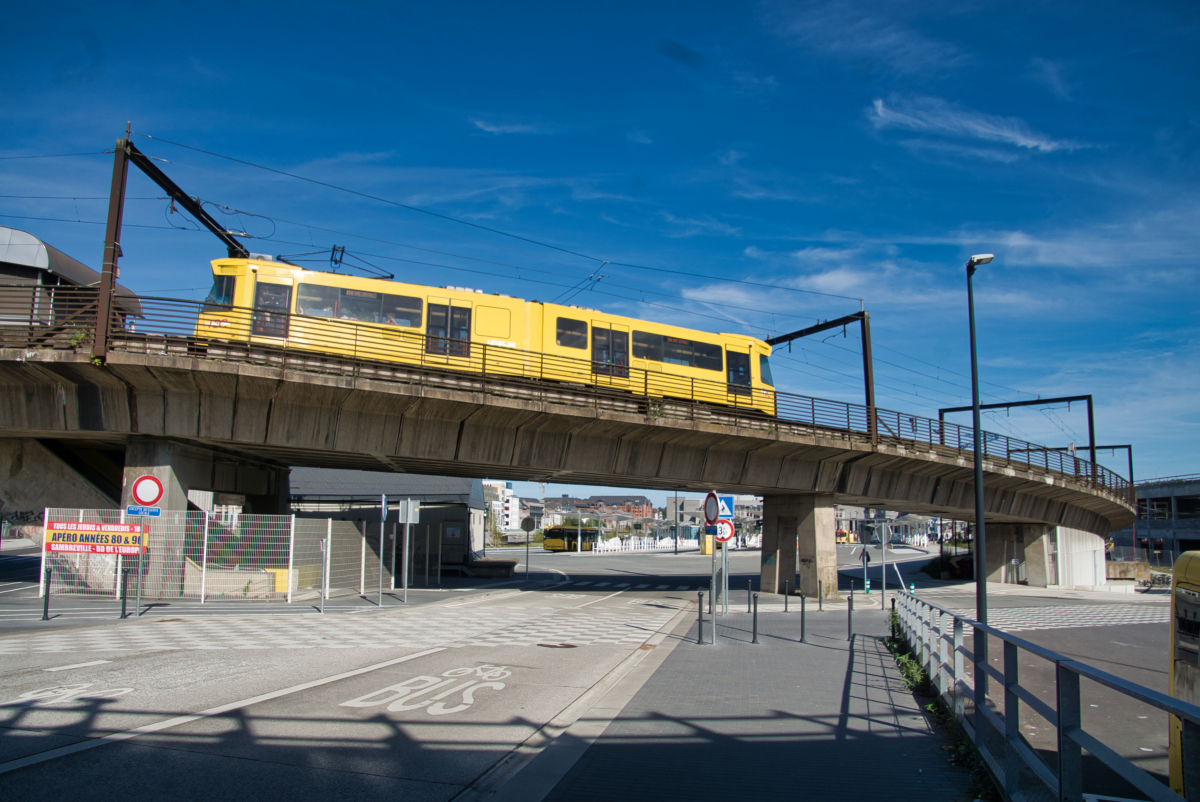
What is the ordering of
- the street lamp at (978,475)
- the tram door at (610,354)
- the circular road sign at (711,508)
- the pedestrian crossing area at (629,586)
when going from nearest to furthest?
the street lamp at (978,475) < the circular road sign at (711,508) < the tram door at (610,354) < the pedestrian crossing area at (629,586)

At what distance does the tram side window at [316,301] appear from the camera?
20.7m

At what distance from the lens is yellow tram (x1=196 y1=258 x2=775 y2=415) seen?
66.4 feet

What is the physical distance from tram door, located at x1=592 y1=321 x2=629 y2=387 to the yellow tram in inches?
1.4

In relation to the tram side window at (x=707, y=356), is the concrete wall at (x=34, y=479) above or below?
Answer: below

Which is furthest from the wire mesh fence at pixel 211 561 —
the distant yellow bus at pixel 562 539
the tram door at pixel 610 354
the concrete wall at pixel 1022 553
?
the distant yellow bus at pixel 562 539

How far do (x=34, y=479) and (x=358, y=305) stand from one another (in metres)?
10.8

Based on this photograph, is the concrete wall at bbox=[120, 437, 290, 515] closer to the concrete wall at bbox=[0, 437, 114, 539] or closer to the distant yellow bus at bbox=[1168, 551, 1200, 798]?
the concrete wall at bbox=[0, 437, 114, 539]

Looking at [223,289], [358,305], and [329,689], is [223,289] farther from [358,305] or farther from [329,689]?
[329,689]

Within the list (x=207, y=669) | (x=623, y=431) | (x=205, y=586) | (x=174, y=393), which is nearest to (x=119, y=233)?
(x=174, y=393)

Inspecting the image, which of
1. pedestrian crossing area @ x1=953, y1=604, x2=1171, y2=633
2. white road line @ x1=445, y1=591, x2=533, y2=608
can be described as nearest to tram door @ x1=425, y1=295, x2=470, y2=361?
white road line @ x1=445, y1=591, x2=533, y2=608

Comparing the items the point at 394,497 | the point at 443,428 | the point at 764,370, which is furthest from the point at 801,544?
the point at 394,497

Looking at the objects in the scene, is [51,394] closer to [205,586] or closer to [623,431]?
[205,586]

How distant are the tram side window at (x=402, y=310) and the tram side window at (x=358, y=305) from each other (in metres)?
0.25

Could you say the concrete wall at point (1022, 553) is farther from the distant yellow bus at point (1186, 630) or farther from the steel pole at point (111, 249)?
the steel pole at point (111, 249)
